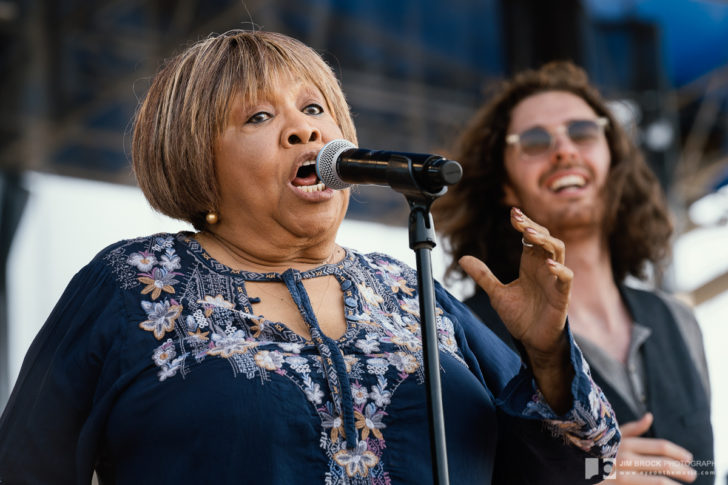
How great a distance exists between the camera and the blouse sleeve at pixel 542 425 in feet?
4.95

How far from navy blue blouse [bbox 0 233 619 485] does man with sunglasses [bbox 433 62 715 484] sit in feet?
1.95

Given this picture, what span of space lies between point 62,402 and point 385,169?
622mm

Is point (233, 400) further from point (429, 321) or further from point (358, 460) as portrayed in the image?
point (429, 321)

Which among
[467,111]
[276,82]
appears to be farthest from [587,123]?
[467,111]

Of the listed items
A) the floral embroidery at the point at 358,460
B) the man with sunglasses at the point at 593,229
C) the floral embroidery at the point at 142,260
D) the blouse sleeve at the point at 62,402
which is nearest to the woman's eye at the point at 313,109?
the floral embroidery at the point at 142,260

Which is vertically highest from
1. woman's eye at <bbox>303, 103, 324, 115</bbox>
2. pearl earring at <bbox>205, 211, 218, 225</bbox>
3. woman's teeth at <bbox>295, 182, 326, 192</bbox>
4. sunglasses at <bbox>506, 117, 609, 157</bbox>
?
sunglasses at <bbox>506, 117, 609, 157</bbox>

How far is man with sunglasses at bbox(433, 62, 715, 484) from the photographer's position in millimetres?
2389

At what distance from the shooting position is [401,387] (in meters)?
1.54

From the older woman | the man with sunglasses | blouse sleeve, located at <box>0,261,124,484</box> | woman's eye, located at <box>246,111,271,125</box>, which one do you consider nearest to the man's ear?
the man with sunglasses

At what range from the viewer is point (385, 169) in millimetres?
1391

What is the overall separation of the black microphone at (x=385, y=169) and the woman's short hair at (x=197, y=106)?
0.25 meters

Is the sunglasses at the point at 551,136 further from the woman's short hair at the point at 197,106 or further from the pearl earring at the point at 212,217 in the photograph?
the pearl earring at the point at 212,217

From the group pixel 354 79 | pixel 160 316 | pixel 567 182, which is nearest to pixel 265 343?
pixel 160 316

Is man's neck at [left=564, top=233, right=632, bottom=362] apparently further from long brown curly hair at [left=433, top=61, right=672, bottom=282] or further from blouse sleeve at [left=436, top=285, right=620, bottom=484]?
blouse sleeve at [left=436, top=285, right=620, bottom=484]
